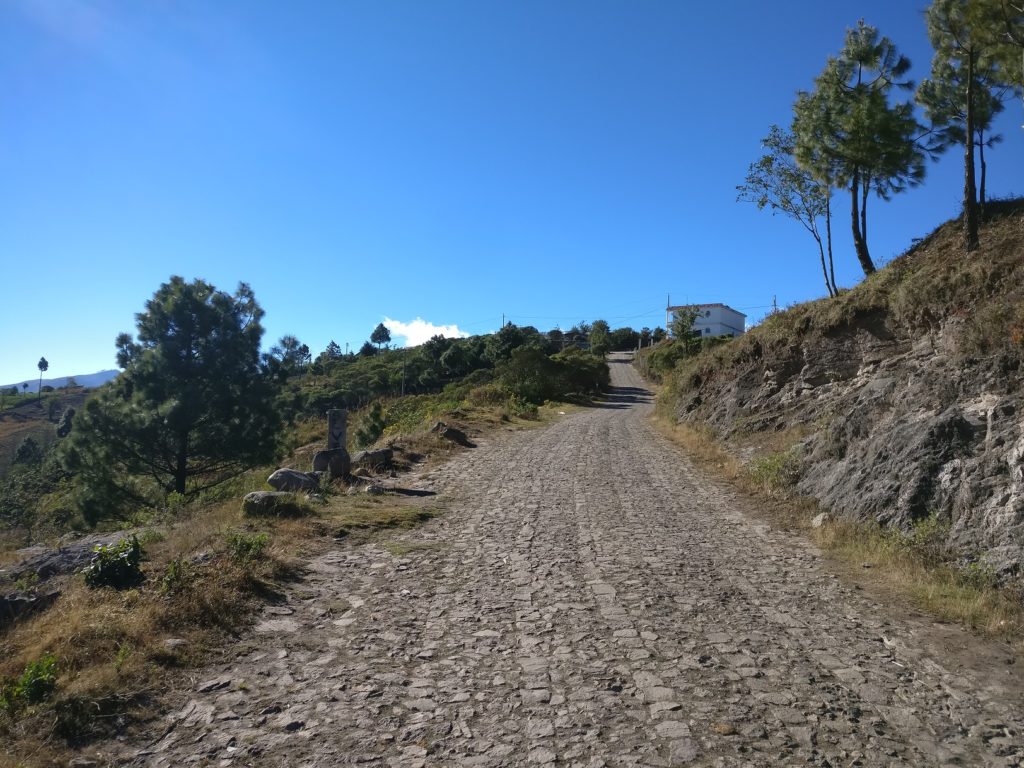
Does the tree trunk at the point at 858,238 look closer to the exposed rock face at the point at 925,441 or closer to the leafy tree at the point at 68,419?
the exposed rock face at the point at 925,441

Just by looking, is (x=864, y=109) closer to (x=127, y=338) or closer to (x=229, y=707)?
(x=229, y=707)

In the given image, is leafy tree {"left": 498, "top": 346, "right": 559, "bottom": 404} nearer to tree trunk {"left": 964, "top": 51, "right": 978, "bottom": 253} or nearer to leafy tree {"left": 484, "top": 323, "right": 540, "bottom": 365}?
leafy tree {"left": 484, "top": 323, "right": 540, "bottom": 365}

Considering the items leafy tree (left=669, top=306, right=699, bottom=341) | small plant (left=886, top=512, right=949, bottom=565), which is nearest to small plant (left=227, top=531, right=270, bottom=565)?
small plant (left=886, top=512, right=949, bottom=565)

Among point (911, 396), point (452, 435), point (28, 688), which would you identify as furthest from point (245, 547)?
point (452, 435)

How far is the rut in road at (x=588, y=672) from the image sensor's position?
345 cm

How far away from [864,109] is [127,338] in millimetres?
24497

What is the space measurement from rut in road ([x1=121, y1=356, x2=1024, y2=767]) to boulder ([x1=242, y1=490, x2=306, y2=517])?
151cm

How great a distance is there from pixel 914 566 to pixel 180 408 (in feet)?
66.3

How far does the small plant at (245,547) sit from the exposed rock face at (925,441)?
6937mm

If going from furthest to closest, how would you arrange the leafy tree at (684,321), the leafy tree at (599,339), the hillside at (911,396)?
1. the leafy tree at (599,339)
2. the leafy tree at (684,321)
3. the hillside at (911,396)

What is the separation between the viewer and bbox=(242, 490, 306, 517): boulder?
8914mm

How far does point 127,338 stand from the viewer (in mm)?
21094

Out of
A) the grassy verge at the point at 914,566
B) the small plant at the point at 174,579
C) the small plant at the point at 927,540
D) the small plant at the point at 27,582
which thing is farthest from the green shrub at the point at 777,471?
the small plant at the point at 27,582

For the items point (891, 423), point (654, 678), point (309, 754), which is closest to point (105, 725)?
point (309, 754)
